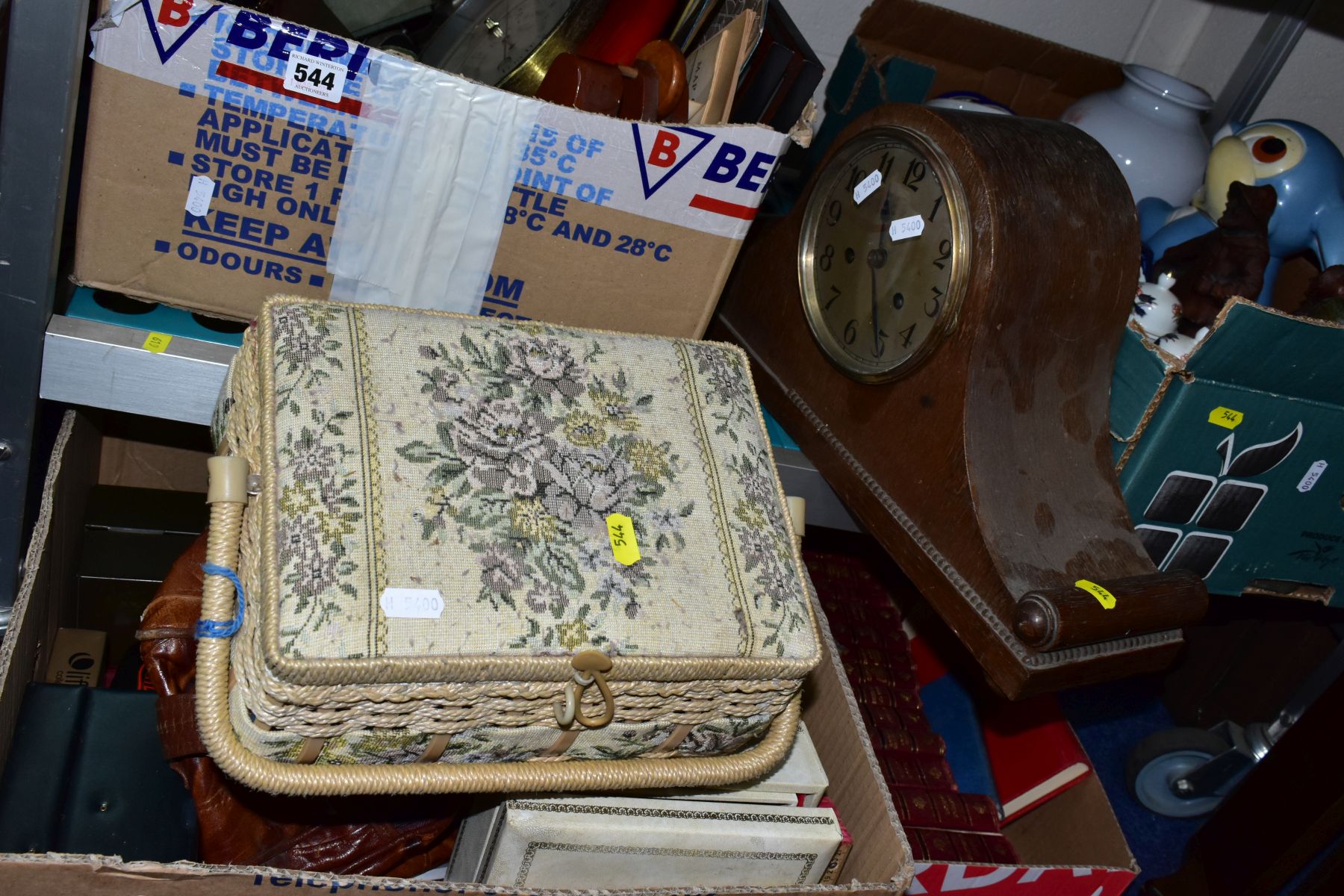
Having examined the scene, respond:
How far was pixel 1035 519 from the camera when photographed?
3.21 ft

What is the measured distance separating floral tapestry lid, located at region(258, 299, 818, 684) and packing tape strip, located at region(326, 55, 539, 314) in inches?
7.6

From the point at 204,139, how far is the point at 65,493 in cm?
45

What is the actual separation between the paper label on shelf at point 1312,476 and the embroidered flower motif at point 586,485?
38.0 inches

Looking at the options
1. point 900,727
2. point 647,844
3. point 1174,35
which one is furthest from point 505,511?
point 1174,35

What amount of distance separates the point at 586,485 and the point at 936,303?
1.45ft

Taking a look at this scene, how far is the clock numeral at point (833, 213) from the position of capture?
1166mm

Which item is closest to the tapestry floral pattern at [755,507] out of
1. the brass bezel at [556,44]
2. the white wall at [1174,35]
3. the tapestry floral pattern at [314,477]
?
the tapestry floral pattern at [314,477]

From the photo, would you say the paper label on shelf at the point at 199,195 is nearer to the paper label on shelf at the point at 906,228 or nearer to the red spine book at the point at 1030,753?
the paper label on shelf at the point at 906,228

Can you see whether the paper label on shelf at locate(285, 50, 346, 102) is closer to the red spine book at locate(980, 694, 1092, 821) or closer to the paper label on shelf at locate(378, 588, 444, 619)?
A: the paper label on shelf at locate(378, 588, 444, 619)

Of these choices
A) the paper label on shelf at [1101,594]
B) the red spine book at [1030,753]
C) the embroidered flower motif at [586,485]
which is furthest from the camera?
the red spine book at [1030,753]

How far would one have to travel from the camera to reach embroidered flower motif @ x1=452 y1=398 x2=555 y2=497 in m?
0.76

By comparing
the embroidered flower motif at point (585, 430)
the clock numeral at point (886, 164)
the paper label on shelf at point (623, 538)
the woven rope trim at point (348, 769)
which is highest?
the clock numeral at point (886, 164)

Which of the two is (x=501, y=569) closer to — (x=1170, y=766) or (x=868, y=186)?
(x=868, y=186)

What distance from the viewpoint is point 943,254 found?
1.00 m
